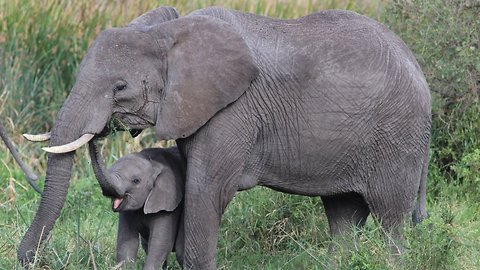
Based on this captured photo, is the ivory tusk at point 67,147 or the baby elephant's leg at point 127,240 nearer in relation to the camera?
the ivory tusk at point 67,147

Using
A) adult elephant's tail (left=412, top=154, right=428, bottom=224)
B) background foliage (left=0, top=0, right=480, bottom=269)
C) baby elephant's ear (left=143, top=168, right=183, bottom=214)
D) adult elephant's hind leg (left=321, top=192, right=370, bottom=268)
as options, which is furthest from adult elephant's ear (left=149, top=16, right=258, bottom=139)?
adult elephant's tail (left=412, top=154, right=428, bottom=224)

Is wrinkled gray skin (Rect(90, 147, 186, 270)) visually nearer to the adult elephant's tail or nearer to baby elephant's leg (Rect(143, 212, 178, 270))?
baby elephant's leg (Rect(143, 212, 178, 270))

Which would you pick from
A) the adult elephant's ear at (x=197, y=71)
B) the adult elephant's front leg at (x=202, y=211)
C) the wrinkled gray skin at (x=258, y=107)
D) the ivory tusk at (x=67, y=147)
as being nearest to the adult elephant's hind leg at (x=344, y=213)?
the wrinkled gray skin at (x=258, y=107)

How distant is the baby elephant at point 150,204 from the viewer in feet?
20.1

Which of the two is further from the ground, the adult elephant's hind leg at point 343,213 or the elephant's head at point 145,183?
the elephant's head at point 145,183

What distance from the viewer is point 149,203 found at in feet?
20.1

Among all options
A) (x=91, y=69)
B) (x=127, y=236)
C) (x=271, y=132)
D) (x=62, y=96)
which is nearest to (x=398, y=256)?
(x=271, y=132)

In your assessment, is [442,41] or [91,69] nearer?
[91,69]

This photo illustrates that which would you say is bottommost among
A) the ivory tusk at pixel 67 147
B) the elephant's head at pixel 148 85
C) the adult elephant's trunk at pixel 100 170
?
the adult elephant's trunk at pixel 100 170

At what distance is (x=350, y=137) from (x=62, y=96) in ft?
12.3

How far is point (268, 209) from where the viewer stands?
24.1 ft

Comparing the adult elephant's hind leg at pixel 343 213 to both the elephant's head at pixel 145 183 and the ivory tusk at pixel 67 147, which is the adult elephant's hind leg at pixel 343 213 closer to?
the elephant's head at pixel 145 183

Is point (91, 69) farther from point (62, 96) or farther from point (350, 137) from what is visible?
point (62, 96)

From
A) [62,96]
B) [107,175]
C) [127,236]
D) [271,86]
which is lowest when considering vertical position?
[62,96]
